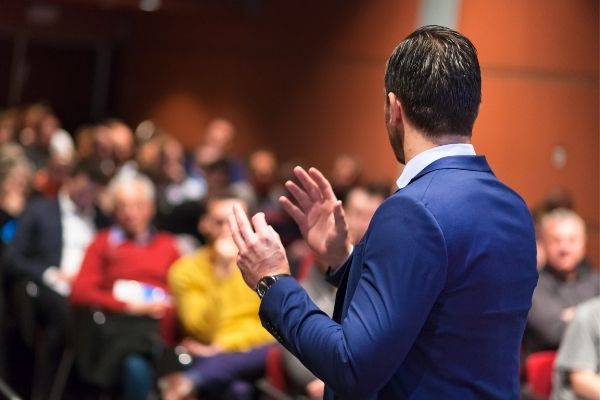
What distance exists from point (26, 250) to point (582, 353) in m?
3.44

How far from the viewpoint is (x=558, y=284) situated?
5.09 metres

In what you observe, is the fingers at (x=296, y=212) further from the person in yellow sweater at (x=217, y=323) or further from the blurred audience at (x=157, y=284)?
the person in yellow sweater at (x=217, y=323)

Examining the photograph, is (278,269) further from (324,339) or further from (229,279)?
(229,279)

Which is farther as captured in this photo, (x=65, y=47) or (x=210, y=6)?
(x=65, y=47)

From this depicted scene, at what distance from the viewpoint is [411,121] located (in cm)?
177

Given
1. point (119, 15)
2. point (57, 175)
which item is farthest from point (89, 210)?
point (119, 15)

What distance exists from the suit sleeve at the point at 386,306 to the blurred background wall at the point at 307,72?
2.86m

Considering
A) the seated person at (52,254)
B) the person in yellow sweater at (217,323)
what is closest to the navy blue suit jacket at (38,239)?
the seated person at (52,254)

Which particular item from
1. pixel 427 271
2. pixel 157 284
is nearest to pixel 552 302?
pixel 157 284

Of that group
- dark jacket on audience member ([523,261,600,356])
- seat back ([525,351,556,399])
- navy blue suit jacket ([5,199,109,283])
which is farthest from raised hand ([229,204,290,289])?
navy blue suit jacket ([5,199,109,283])

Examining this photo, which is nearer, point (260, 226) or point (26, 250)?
point (260, 226)

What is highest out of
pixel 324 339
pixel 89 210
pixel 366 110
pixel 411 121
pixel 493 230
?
pixel 411 121

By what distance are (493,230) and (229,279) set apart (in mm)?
3254

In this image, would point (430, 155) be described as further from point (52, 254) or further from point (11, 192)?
point (11, 192)
